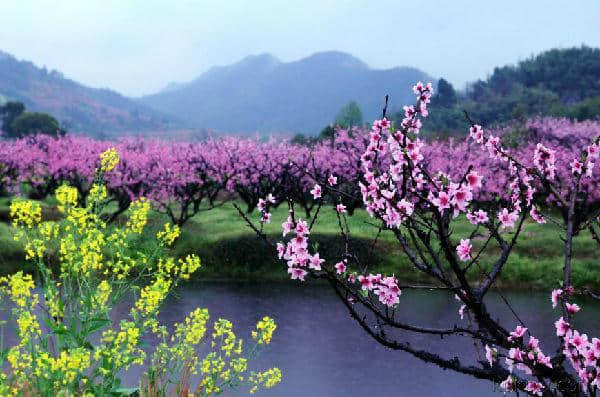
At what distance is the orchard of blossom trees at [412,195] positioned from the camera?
19.4 ft

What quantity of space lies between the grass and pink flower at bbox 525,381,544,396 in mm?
21335

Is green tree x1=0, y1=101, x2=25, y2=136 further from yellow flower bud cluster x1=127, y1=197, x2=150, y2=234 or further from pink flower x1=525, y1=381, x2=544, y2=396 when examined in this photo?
pink flower x1=525, y1=381, x2=544, y2=396

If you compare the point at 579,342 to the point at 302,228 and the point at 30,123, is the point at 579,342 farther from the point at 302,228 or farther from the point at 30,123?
the point at 30,123

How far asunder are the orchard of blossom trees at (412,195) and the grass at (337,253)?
3.19 feet

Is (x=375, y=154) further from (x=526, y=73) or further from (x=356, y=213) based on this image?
(x=526, y=73)

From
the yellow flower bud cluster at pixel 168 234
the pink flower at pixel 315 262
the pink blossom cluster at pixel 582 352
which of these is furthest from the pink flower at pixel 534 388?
the yellow flower bud cluster at pixel 168 234

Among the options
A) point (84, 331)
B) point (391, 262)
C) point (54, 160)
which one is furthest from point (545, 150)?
point (54, 160)

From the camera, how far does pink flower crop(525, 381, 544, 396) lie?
6.03 m

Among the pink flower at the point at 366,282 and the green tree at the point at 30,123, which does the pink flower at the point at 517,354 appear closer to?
the pink flower at the point at 366,282

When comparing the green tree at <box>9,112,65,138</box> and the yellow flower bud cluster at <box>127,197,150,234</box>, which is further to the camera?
the green tree at <box>9,112,65,138</box>

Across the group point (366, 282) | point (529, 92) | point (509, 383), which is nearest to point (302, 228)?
point (366, 282)

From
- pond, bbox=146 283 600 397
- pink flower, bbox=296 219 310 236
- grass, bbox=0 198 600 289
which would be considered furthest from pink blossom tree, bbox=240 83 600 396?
grass, bbox=0 198 600 289

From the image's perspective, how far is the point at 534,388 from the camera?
6082 millimetres

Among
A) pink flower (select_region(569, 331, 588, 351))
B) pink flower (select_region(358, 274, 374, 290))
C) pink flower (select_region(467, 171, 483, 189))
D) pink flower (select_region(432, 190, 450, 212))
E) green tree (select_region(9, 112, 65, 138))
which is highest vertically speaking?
pink flower (select_region(467, 171, 483, 189))
